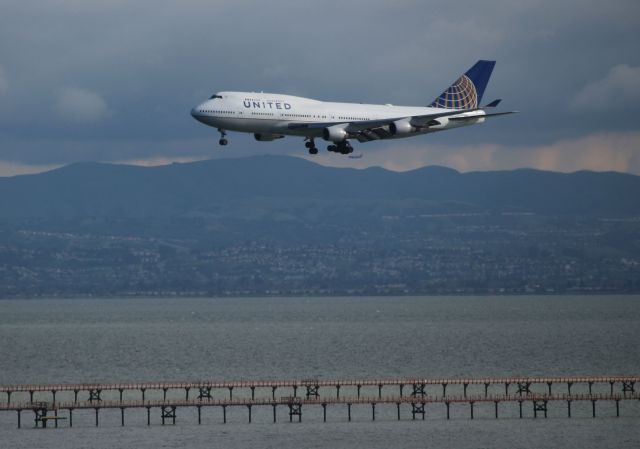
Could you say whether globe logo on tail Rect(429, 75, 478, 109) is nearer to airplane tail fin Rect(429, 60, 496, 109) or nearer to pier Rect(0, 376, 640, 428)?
airplane tail fin Rect(429, 60, 496, 109)

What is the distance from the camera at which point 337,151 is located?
114125 mm

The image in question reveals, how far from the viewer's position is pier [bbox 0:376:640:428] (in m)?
109

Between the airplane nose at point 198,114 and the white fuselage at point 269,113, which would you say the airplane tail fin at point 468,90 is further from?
the airplane nose at point 198,114

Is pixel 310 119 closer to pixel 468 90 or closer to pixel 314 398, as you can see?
pixel 314 398

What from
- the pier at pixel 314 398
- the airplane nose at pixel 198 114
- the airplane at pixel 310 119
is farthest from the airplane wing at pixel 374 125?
the pier at pixel 314 398

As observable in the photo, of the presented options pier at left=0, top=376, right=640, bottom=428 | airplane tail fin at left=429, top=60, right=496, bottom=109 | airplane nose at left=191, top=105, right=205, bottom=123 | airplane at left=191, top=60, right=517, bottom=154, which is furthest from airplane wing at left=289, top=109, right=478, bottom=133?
airplane tail fin at left=429, top=60, right=496, bottom=109

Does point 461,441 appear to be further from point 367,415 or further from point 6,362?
point 6,362

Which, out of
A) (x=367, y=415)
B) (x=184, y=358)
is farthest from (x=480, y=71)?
(x=184, y=358)

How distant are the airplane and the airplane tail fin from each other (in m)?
22.0

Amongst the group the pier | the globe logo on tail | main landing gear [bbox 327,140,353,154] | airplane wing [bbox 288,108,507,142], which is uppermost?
the globe logo on tail

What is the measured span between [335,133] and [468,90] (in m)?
41.9

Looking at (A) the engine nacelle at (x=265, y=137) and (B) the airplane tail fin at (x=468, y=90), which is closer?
(A) the engine nacelle at (x=265, y=137)

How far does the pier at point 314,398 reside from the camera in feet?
357

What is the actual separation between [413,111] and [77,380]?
177 ft
